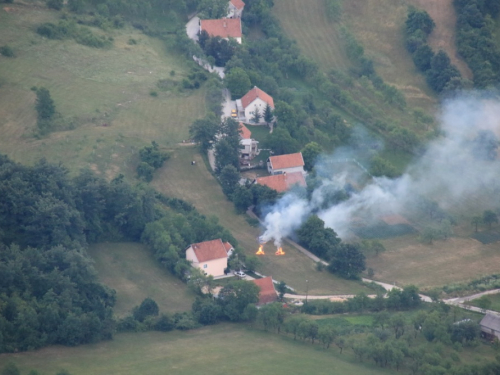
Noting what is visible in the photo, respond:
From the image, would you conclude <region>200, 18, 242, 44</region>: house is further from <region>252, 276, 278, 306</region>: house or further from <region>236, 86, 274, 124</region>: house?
<region>252, 276, 278, 306</region>: house

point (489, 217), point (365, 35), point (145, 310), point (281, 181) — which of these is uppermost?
point (365, 35)

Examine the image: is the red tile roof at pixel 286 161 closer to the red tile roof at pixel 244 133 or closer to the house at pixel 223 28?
the red tile roof at pixel 244 133

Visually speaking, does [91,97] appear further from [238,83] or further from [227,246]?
[227,246]

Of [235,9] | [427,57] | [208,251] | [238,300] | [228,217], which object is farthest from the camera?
[235,9]

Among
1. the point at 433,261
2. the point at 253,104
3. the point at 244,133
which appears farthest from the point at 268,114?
the point at 433,261

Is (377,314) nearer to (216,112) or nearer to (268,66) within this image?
(216,112)

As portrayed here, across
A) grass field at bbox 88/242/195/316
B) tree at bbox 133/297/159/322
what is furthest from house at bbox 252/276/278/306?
tree at bbox 133/297/159/322
